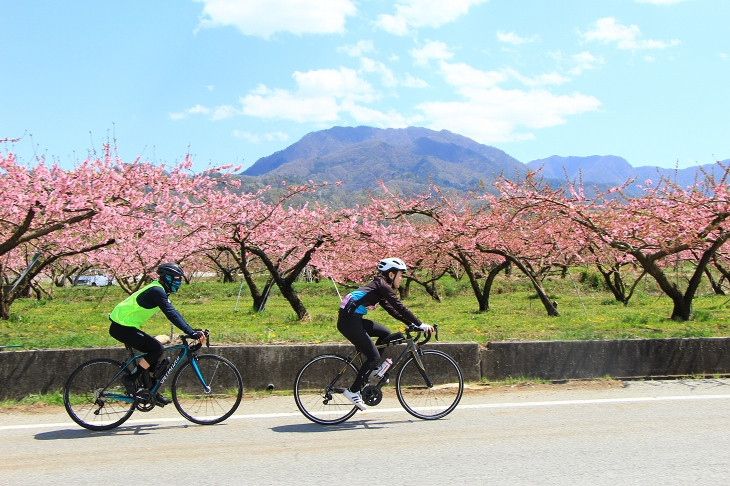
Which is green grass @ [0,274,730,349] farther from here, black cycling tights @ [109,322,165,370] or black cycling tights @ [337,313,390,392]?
black cycling tights @ [337,313,390,392]

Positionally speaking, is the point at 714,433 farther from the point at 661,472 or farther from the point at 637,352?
the point at 637,352

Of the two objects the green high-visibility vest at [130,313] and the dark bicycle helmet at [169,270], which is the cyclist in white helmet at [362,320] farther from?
the green high-visibility vest at [130,313]

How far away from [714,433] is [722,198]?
30.3 feet

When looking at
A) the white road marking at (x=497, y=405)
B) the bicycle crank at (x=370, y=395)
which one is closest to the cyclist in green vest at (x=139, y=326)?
the white road marking at (x=497, y=405)

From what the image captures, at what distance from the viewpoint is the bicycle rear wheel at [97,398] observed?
668cm

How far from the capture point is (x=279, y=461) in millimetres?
5391

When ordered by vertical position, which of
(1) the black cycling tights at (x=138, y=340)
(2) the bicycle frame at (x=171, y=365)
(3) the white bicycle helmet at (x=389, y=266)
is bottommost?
(2) the bicycle frame at (x=171, y=365)

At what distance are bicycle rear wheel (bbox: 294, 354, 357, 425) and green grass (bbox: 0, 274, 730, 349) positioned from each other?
2.57 metres

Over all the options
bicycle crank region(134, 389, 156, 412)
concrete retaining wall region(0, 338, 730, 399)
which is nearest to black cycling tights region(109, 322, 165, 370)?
bicycle crank region(134, 389, 156, 412)

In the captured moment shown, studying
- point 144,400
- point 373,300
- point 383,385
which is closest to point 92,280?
point 144,400

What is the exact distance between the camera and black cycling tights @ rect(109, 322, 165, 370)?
265 inches

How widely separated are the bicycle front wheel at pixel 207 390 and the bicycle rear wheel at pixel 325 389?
75 centimetres

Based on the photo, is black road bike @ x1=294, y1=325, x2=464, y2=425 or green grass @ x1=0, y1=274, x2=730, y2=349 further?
green grass @ x1=0, y1=274, x2=730, y2=349

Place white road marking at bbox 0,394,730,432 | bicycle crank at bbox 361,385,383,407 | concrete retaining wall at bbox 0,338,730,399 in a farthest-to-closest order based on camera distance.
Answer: concrete retaining wall at bbox 0,338,730,399
white road marking at bbox 0,394,730,432
bicycle crank at bbox 361,385,383,407
